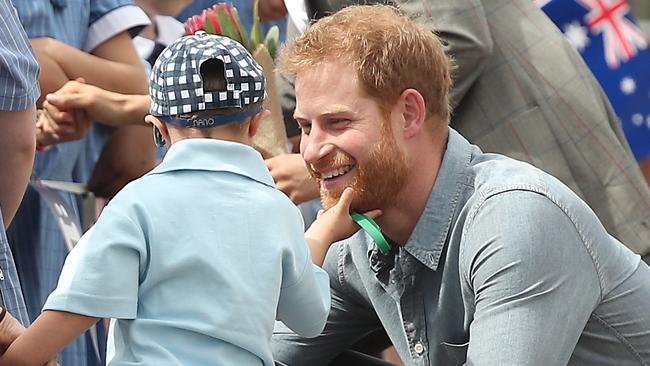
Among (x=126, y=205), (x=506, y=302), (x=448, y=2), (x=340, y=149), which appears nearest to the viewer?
(x=126, y=205)

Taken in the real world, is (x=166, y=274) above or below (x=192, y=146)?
below

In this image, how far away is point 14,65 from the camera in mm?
2867

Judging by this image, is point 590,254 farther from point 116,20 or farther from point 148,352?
point 116,20

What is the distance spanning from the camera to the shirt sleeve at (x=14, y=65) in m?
2.85

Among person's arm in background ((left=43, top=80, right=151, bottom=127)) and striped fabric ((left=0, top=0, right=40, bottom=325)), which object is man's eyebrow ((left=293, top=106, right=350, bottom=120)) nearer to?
striped fabric ((left=0, top=0, right=40, bottom=325))

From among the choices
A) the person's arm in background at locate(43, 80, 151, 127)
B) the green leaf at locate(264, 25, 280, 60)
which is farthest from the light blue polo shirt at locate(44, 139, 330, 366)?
the person's arm in background at locate(43, 80, 151, 127)

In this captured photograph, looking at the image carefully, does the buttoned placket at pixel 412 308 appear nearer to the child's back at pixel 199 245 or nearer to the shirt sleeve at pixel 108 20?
the child's back at pixel 199 245

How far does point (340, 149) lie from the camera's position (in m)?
2.79

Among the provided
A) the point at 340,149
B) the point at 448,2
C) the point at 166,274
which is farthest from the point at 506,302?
the point at 448,2

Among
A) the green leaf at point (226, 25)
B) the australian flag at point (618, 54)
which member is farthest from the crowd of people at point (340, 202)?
the australian flag at point (618, 54)

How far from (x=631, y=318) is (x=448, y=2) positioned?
3.29 feet

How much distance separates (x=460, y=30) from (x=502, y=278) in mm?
964

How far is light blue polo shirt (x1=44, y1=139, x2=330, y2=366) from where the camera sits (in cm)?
234

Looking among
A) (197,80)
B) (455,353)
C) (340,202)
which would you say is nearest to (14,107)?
(197,80)
